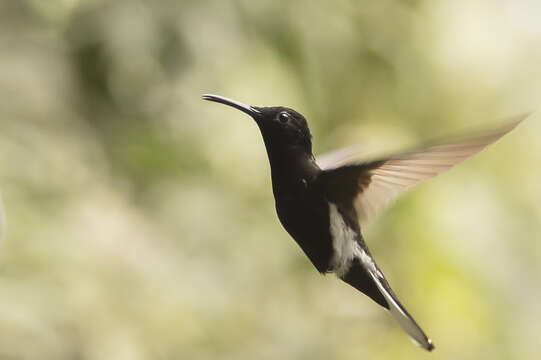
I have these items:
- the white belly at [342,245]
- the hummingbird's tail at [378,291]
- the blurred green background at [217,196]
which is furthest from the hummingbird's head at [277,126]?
the blurred green background at [217,196]

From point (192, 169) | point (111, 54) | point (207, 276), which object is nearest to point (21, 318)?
point (207, 276)

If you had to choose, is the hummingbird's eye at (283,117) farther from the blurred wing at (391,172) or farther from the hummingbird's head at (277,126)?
the blurred wing at (391,172)

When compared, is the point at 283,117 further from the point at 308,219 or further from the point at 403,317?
the point at 403,317

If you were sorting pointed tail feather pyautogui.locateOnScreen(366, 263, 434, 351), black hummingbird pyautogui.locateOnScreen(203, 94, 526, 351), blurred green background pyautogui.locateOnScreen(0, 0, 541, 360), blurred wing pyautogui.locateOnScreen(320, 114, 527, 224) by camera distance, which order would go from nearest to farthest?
1. blurred wing pyautogui.locateOnScreen(320, 114, 527, 224)
2. black hummingbird pyautogui.locateOnScreen(203, 94, 526, 351)
3. pointed tail feather pyautogui.locateOnScreen(366, 263, 434, 351)
4. blurred green background pyautogui.locateOnScreen(0, 0, 541, 360)

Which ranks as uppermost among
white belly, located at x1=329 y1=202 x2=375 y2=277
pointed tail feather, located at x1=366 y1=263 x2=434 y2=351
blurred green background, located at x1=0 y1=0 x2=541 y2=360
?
blurred green background, located at x1=0 y1=0 x2=541 y2=360

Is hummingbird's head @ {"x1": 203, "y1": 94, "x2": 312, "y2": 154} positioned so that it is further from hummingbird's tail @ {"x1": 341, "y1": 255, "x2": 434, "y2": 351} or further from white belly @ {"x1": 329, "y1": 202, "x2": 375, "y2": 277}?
hummingbird's tail @ {"x1": 341, "y1": 255, "x2": 434, "y2": 351}

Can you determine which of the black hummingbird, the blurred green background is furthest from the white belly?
the blurred green background

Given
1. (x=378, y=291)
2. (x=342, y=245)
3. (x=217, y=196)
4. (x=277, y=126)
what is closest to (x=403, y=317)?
(x=378, y=291)
